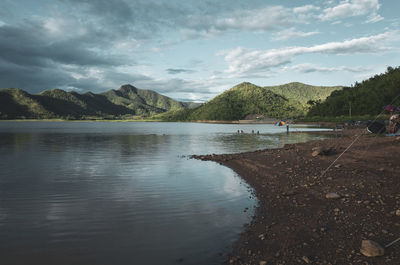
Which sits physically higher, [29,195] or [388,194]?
[388,194]

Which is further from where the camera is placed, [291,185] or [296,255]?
[291,185]

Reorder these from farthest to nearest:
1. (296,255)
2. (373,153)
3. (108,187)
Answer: (373,153) < (108,187) < (296,255)

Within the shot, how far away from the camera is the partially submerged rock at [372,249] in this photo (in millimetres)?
8383

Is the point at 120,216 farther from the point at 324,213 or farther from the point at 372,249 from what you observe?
the point at 372,249

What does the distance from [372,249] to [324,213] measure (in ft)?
13.9

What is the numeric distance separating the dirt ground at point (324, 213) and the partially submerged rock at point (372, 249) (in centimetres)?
14

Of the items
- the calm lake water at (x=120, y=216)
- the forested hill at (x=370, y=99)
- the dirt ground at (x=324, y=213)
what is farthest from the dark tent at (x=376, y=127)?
the forested hill at (x=370, y=99)

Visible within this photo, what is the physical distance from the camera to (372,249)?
27.8ft

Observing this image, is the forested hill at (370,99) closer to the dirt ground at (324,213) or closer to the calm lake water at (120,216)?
the dirt ground at (324,213)

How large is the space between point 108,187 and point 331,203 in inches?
644

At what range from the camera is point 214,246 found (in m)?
10.5

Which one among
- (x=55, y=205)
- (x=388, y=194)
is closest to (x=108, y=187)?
(x=55, y=205)

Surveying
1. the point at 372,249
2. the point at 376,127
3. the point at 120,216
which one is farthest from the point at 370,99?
the point at 120,216

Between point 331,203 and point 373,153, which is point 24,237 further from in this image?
point 373,153
